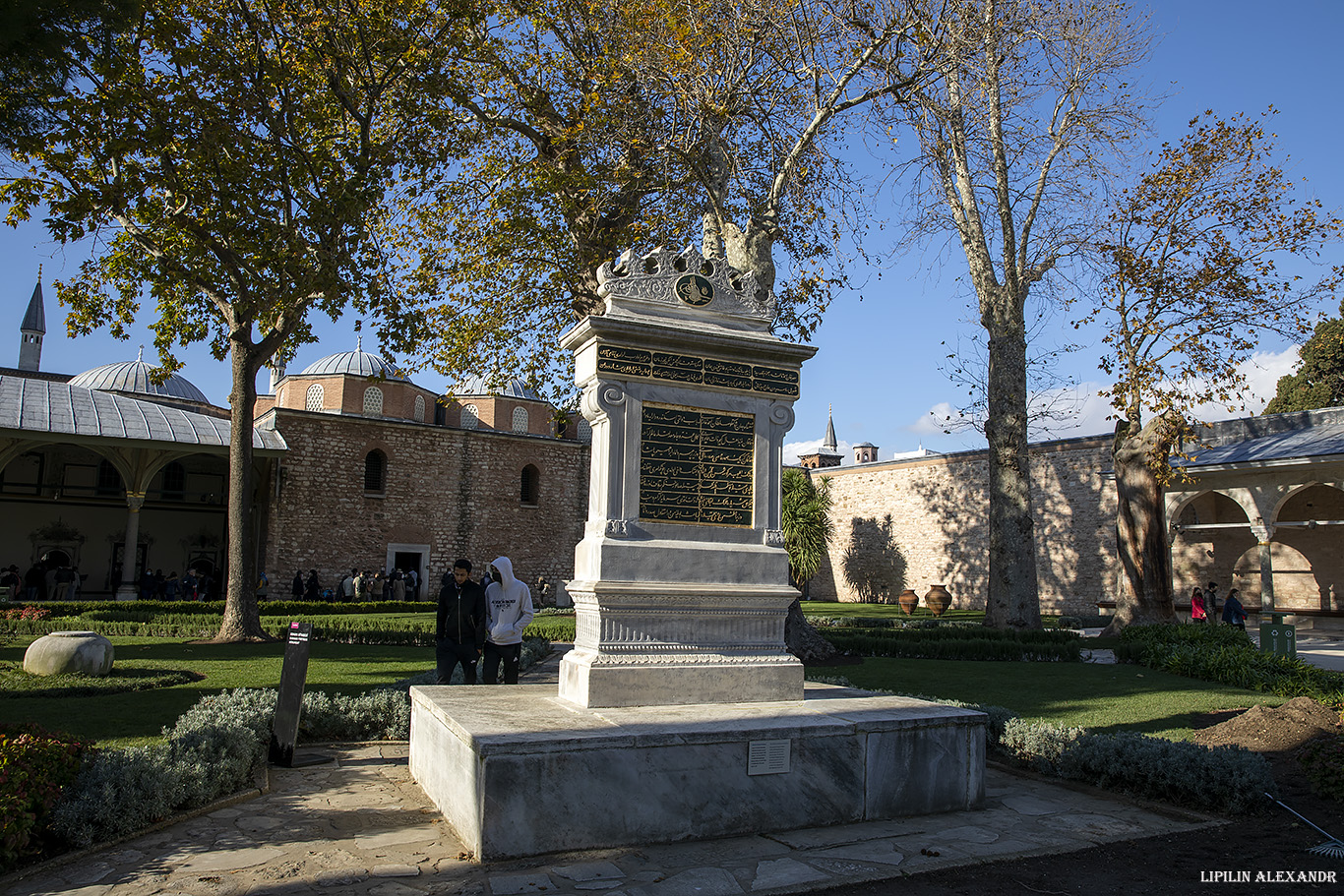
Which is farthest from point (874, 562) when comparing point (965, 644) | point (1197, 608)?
point (965, 644)

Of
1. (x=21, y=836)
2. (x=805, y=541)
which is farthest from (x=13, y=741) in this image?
(x=805, y=541)

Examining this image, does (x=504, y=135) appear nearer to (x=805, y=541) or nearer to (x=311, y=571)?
(x=311, y=571)

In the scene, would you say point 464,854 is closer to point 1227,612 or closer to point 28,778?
point 28,778

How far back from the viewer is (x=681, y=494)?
545 cm

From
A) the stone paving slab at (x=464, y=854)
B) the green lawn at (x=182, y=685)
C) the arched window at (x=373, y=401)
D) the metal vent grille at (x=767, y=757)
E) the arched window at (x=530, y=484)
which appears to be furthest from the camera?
the arched window at (x=373, y=401)

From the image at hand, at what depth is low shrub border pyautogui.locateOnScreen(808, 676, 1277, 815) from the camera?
197 inches

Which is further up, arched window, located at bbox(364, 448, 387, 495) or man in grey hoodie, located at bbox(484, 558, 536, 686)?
arched window, located at bbox(364, 448, 387, 495)

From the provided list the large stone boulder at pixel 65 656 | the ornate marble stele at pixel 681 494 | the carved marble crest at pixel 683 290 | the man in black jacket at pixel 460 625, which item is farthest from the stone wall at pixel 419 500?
the ornate marble stele at pixel 681 494

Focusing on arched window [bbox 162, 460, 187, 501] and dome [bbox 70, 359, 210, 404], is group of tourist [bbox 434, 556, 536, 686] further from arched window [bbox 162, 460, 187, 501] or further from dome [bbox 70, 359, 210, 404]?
dome [bbox 70, 359, 210, 404]

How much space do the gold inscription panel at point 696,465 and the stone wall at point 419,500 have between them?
76.0 ft

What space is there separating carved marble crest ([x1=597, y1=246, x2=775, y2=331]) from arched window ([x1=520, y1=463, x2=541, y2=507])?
86.7 ft

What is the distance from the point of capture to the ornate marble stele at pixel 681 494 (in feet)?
16.9

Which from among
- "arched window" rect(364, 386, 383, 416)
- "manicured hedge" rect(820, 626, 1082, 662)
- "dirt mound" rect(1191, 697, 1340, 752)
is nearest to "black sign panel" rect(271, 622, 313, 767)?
"dirt mound" rect(1191, 697, 1340, 752)

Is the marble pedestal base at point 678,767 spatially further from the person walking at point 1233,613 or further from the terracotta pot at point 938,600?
the terracotta pot at point 938,600
